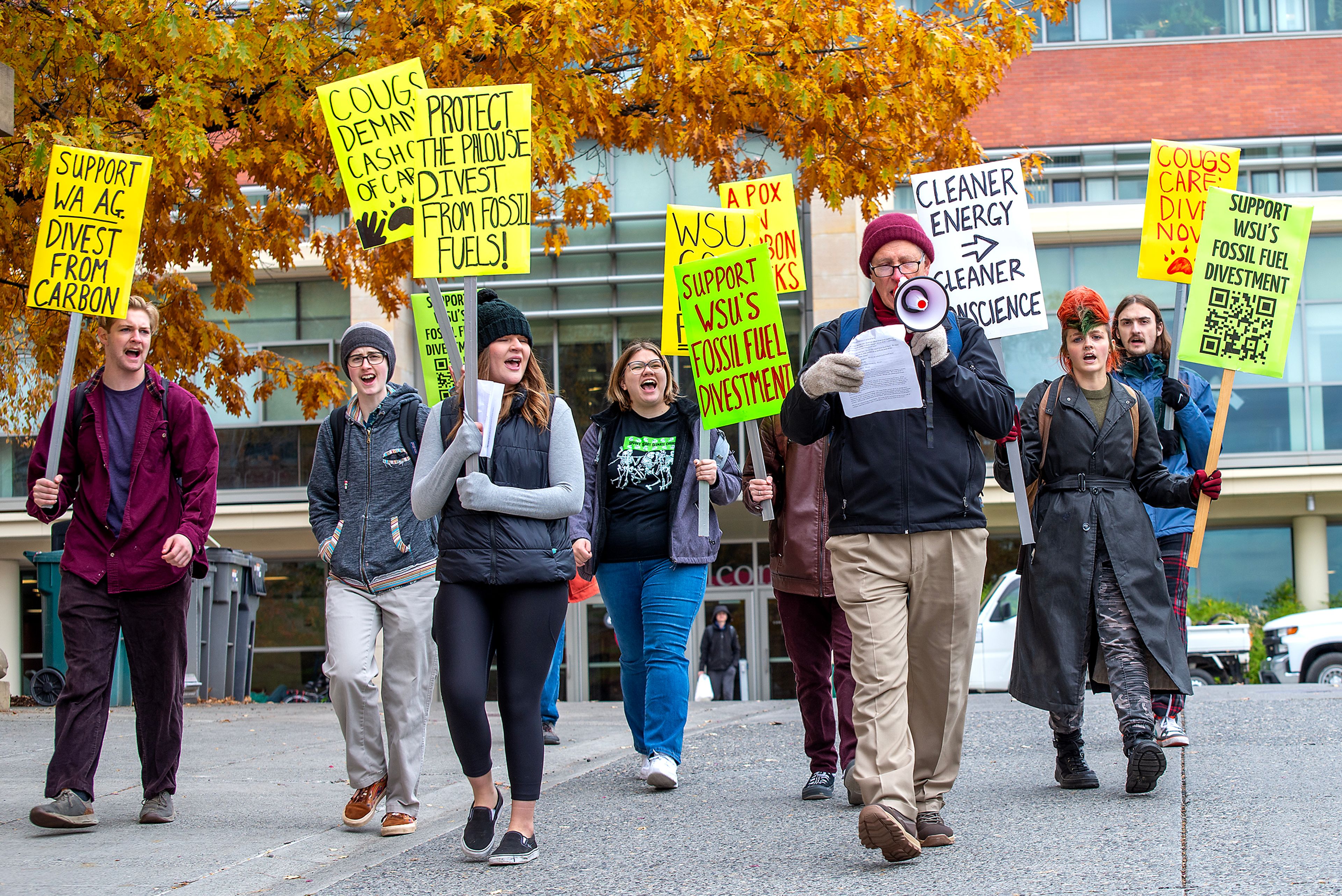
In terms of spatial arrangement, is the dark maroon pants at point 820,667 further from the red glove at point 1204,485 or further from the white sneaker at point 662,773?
the red glove at point 1204,485

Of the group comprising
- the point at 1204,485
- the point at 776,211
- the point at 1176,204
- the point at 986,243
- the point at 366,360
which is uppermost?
the point at 776,211

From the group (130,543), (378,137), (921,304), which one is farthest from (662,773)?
(378,137)

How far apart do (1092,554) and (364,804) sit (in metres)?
2.98

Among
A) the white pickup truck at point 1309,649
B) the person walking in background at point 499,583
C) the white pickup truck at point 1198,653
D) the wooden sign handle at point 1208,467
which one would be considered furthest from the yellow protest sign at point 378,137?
the white pickup truck at point 1309,649

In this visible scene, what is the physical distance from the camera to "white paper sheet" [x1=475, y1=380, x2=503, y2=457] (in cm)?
483

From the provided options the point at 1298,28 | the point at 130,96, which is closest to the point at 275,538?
the point at 130,96

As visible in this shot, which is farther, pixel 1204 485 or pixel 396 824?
pixel 1204 485

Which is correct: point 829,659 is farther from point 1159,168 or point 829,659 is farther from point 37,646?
point 37,646

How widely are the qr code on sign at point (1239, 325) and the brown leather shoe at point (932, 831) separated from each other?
10.6ft

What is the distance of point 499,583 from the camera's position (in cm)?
477

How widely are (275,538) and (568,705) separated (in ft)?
36.1

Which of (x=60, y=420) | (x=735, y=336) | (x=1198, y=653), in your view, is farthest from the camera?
(x=1198, y=653)

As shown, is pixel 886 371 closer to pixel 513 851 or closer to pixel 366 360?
pixel 513 851

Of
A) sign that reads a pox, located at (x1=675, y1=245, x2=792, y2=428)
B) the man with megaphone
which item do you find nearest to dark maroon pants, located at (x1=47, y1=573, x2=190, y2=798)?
sign that reads a pox, located at (x1=675, y1=245, x2=792, y2=428)
